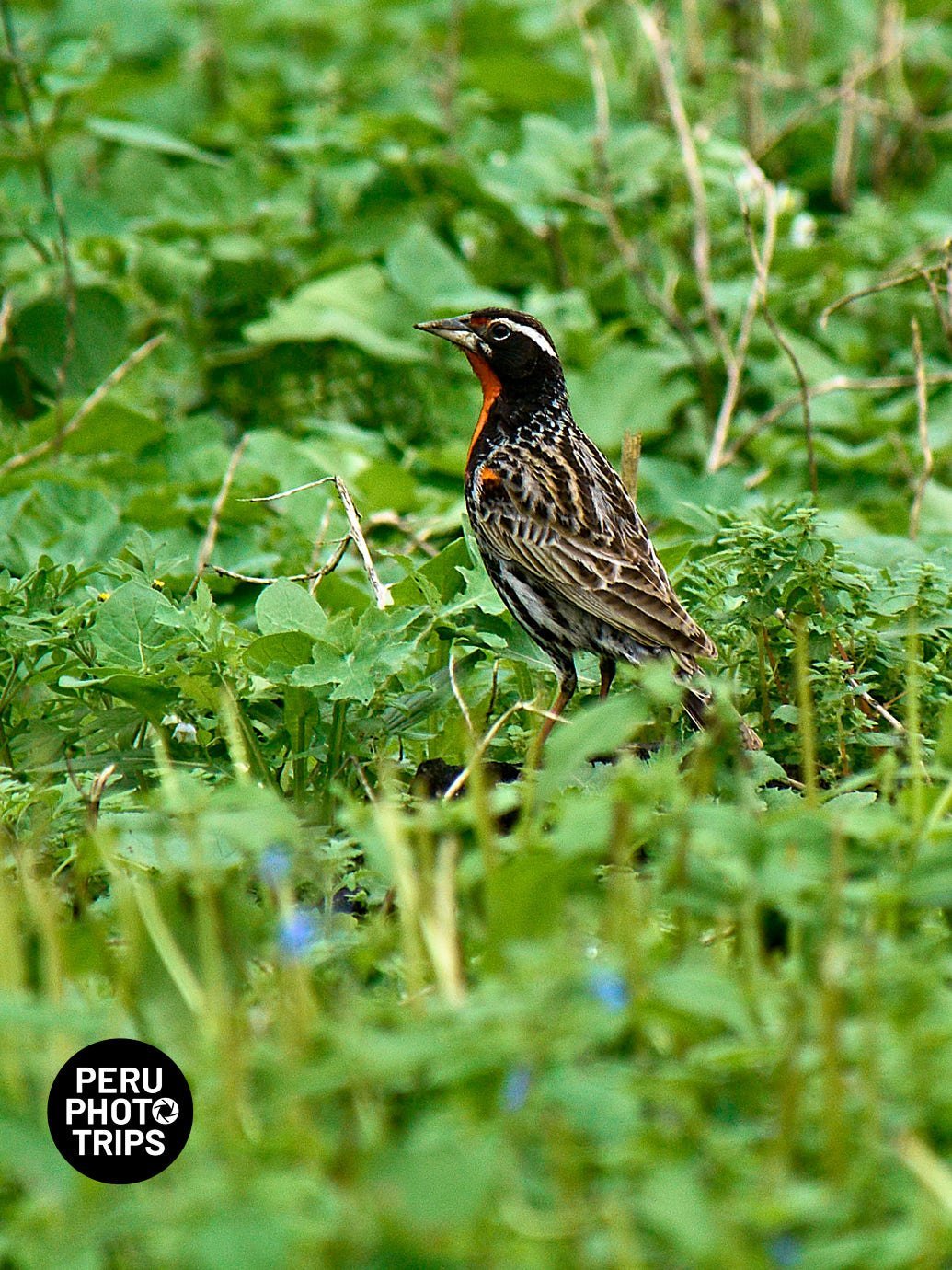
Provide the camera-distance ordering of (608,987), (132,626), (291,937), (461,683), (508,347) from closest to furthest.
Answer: (608,987)
(291,937)
(132,626)
(461,683)
(508,347)

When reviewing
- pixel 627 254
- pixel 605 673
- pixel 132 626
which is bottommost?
pixel 605 673

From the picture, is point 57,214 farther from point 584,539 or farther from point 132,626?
point 132,626

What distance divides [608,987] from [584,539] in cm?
297

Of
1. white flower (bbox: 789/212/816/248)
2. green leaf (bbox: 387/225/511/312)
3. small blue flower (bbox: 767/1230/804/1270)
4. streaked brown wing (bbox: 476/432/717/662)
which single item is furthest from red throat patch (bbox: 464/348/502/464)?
small blue flower (bbox: 767/1230/804/1270)

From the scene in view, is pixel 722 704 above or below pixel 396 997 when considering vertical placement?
above

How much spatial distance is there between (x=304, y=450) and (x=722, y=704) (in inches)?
149

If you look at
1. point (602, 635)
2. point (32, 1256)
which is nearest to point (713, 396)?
point (602, 635)

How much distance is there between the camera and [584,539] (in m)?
5.57

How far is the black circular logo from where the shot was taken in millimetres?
2908

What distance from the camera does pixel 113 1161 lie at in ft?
9.60

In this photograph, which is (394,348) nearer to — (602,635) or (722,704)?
(602,635)

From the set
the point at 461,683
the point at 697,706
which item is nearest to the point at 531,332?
the point at 461,683

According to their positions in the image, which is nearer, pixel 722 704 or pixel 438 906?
pixel 438 906

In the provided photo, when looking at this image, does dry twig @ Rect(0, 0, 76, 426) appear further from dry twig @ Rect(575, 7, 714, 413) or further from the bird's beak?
dry twig @ Rect(575, 7, 714, 413)
